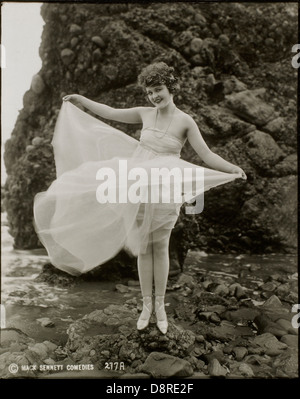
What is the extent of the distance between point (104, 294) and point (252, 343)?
0.80 meters

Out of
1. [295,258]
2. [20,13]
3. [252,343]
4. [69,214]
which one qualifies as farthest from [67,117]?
[295,258]

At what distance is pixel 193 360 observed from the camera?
184 cm

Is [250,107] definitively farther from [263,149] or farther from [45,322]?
[45,322]

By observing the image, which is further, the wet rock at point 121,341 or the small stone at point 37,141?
the small stone at point 37,141

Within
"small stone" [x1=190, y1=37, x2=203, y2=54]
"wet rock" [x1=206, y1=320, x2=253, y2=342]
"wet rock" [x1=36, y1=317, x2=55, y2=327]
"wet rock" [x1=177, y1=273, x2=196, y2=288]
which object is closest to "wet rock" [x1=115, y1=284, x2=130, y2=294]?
"wet rock" [x1=177, y1=273, x2=196, y2=288]

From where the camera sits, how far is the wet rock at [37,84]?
2.50 meters

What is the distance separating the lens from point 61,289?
228 cm

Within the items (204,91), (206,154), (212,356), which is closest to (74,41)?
(204,91)

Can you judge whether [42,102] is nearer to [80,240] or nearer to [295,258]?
[80,240]

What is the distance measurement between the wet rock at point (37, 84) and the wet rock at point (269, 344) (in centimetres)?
186

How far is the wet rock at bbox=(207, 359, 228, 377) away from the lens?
1789mm

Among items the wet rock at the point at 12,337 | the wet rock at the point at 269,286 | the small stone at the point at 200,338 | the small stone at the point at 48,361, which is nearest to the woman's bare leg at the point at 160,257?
the small stone at the point at 200,338

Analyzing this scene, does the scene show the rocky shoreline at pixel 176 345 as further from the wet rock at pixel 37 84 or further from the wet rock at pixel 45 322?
the wet rock at pixel 37 84

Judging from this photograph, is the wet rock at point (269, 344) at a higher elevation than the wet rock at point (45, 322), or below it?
below
